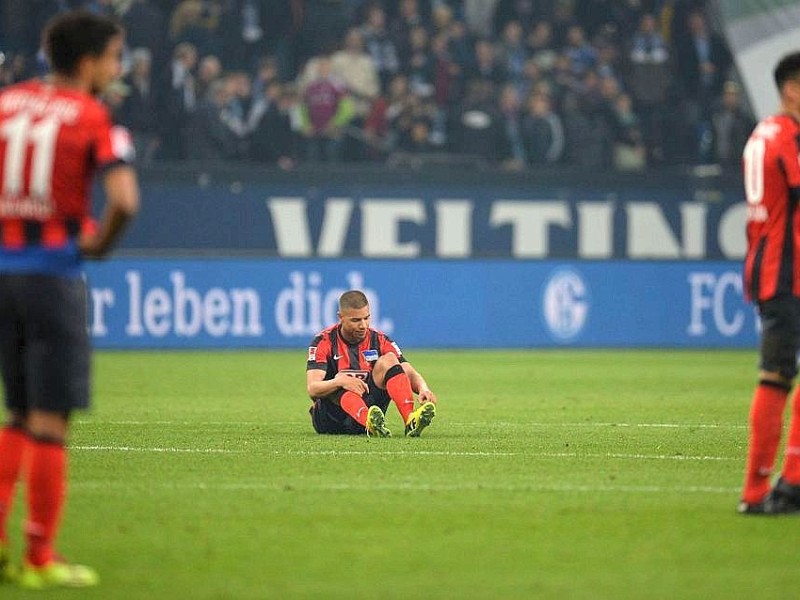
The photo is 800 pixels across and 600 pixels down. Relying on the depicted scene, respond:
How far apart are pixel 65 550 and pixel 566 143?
1963 cm

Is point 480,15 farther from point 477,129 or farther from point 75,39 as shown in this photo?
point 75,39

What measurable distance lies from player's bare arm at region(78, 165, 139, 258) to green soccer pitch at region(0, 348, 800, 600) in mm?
1213

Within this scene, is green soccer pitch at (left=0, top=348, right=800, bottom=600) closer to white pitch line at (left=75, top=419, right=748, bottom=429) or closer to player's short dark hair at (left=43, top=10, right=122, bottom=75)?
white pitch line at (left=75, top=419, right=748, bottom=429)

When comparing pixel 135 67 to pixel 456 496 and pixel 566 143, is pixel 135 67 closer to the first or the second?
pixel 566 143

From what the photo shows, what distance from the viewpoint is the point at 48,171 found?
20.5 ft

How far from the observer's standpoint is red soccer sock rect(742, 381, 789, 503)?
313 inches

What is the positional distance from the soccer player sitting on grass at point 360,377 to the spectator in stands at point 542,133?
46.1ft

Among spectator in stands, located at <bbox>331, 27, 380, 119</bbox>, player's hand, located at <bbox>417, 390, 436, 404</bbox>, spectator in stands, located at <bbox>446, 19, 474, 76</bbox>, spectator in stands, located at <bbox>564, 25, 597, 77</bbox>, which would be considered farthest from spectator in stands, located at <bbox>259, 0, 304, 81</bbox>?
player's hand, located at <bbox>417, 390, 436, 404</bbox>

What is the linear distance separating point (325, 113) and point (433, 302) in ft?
10.6

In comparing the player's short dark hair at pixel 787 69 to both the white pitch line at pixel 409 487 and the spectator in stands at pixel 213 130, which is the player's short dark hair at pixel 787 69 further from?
the spectator in stands at pixel 213 130

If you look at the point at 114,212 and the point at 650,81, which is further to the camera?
the point at 650,81

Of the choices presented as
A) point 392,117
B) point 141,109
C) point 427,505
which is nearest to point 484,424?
point 427,505

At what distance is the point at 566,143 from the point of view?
85.1ft

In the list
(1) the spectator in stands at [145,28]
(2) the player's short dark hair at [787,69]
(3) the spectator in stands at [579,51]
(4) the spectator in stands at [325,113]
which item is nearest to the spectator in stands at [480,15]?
(3) the spectator in stands at [579,51]
